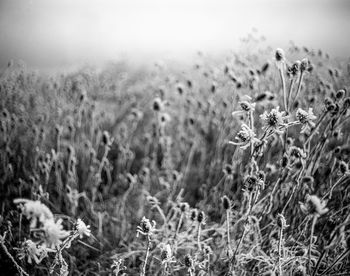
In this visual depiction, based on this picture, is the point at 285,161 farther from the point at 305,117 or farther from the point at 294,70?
the point at 294,70

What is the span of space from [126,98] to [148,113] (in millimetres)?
286

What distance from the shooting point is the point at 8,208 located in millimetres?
1933

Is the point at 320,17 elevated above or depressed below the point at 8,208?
above

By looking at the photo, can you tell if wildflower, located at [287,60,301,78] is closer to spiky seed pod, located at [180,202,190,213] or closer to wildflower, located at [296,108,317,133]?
wildflower, located at [296,108,317,133]

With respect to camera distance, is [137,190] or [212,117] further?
[212,117]

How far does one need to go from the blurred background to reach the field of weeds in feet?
1.66

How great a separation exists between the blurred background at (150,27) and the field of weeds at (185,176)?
0.51m

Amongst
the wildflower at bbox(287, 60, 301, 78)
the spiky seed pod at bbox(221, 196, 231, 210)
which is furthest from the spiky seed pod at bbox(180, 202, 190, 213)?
the wildflower at bbox(287, 60, 301, 78)

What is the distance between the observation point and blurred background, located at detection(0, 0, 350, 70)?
302cm

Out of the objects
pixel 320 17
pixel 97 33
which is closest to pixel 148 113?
pixel 97 33

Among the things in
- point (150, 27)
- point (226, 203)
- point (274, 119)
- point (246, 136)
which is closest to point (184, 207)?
point (226, 203)

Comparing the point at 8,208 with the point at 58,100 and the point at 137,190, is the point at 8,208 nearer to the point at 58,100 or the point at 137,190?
the point at 137,190

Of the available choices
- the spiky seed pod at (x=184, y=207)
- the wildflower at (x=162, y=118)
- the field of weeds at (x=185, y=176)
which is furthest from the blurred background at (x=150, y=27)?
the spiky seed pod at (x=184, y=207)

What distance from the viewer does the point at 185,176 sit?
2307 mm
